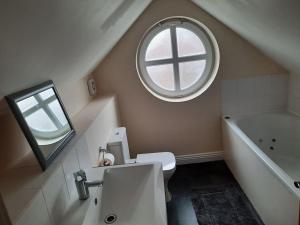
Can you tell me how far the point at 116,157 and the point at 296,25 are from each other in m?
1.72

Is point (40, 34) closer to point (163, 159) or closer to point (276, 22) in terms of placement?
point (276, 22)

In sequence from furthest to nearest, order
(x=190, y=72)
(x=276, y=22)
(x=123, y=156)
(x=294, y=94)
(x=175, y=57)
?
(x=190, y=72), (x=175, y=57), (x=294, y=94), (x=123, y=156), (x=276, y=22)

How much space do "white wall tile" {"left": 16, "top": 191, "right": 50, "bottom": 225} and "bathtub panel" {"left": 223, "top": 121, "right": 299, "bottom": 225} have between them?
4.76 feet

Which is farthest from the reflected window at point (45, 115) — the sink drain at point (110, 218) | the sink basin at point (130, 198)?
the sink drain at point (110, 218)

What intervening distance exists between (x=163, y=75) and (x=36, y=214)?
2390 millimetres

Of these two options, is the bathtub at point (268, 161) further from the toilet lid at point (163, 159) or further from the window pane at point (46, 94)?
the window pane at point (46, 94)

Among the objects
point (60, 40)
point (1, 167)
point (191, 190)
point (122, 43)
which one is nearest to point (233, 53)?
point (122, 43)

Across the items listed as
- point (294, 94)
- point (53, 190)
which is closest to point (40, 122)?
point (53, 190)

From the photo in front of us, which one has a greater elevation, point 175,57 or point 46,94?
point 175,57

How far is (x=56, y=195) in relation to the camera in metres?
1.16

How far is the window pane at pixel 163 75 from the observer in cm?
305

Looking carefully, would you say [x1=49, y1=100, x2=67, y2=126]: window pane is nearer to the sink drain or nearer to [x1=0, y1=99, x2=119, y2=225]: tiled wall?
[x1=0, y1=99, x2=119, y2=225]: tiled wall

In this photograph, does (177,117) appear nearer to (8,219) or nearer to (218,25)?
(218,25)

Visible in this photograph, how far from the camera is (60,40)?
1.05 metres
